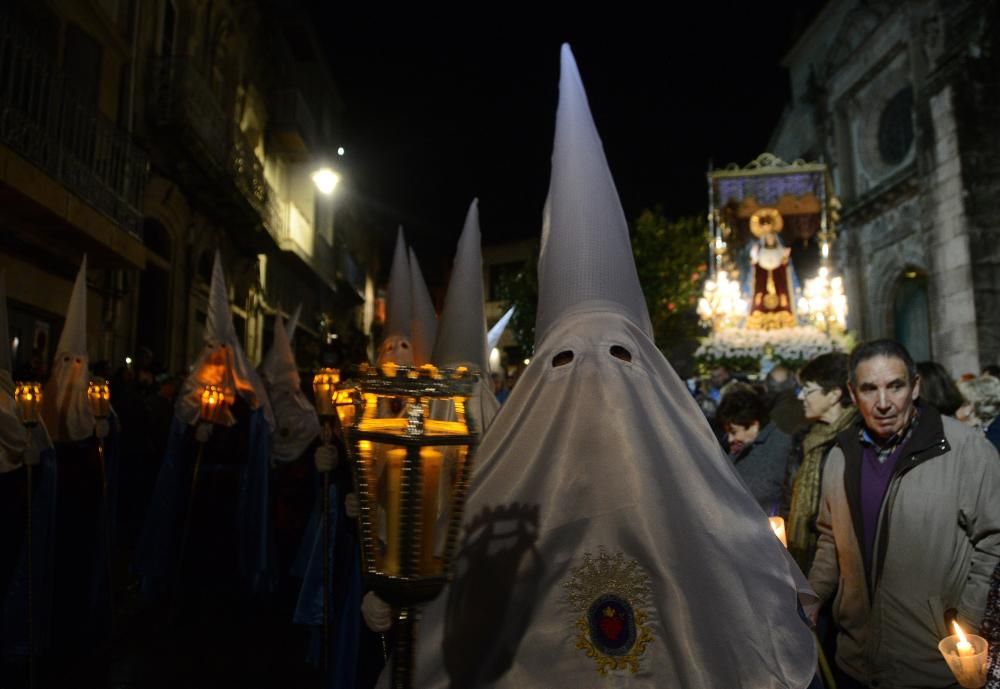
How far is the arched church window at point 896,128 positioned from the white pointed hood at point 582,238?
23562mm

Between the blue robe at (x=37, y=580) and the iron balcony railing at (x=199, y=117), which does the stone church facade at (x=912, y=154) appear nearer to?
the iron balcony railing at (x=199, y=117)

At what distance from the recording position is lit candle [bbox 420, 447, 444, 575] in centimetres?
159

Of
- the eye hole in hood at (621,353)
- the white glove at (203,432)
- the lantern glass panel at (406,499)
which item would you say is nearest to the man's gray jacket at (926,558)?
the eye hole in hood at (621,353)

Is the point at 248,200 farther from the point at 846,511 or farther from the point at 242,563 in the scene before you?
the point at 846,511

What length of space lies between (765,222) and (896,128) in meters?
8.05

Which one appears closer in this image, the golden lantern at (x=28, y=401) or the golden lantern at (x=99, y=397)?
the golden lantern at (x=28, y=401)

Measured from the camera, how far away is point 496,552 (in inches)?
90.0

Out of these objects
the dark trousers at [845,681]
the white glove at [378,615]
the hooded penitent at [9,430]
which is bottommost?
the dark trousers at [845,681]

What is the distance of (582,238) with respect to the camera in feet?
8.98

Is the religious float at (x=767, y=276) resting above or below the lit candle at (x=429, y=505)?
above

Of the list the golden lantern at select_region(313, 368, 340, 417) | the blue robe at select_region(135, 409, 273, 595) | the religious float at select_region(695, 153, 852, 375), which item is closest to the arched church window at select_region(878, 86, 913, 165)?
the religious float at select_region(695, 153, 852, 375)

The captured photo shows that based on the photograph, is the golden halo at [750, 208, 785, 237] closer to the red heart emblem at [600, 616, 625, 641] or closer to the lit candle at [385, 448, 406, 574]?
the red heart emblem at [600, 616, 625, 641]

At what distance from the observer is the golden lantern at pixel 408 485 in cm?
158

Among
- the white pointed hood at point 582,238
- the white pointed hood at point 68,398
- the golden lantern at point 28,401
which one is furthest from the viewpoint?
Answer: the white pointed hood at point 68,398
